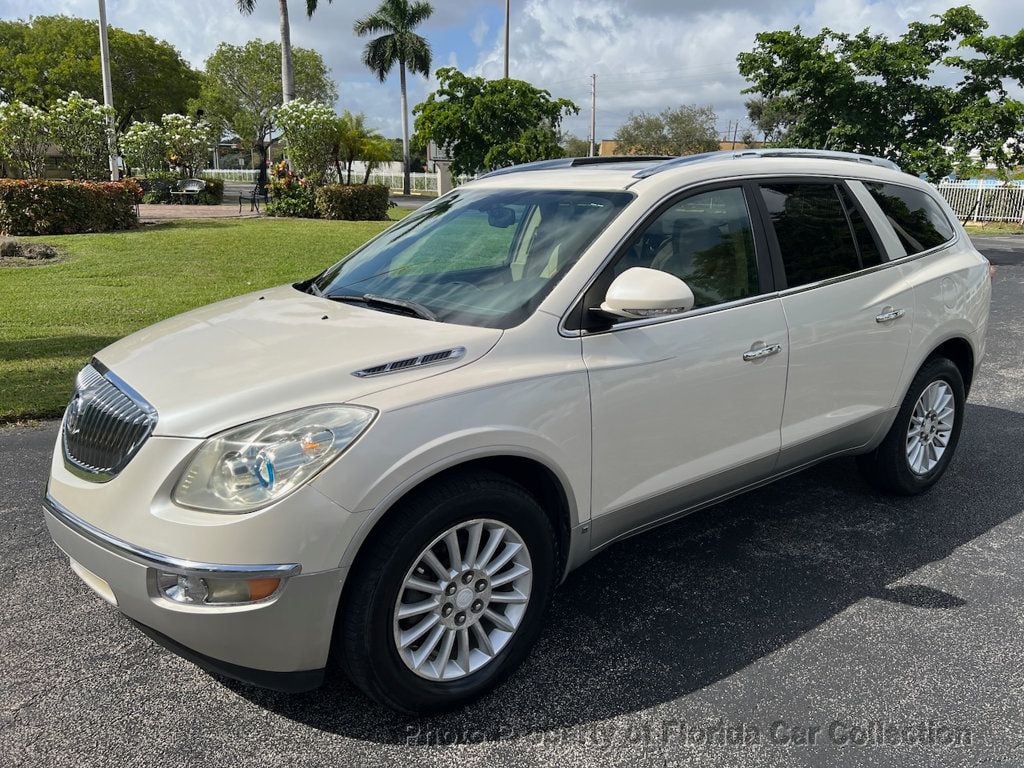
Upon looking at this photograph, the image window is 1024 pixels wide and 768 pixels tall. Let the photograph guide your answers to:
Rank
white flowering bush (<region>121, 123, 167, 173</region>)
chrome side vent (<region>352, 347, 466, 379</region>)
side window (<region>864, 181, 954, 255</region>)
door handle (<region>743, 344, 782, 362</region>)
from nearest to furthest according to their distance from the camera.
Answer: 1. chrome side vent (<region>352, 347, 466, 379</region>)
2. door handle (<region>743, 344, 782, 362</region>)
3. side window (<region>864, 181, 954, 255</region>)
4. white flowering bush (<region>121, 123, 167, 173</region>)

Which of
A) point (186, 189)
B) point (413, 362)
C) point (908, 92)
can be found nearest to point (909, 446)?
point (413, 362)

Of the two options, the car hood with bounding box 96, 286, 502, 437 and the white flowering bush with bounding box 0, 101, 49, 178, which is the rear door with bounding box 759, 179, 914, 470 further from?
the white flowering bush with bounding box 0, 101, 49, 178

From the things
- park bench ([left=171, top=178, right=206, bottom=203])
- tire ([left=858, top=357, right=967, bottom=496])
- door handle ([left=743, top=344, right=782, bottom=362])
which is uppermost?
park bench ([left=171, top=178, right=206, bottom=203])

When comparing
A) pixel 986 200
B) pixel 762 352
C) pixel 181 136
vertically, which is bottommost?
pixel 762 352

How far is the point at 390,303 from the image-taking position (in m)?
3.16

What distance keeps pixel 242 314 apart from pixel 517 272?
1.14 metres

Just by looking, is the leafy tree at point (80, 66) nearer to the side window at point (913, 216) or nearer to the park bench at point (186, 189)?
the park bench at point (186, 189)

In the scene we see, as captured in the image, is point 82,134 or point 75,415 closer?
point 75,415

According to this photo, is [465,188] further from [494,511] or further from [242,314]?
[494,511]

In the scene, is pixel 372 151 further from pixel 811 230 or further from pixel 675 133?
pixel 811 230

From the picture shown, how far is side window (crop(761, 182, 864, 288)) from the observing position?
3.61 metres

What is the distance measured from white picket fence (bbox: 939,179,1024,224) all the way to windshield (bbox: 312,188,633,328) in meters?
31.3

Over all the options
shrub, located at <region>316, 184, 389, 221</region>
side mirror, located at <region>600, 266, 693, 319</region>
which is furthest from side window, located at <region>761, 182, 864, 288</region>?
shrub, located at <region>316, 184, 389, 221</region>

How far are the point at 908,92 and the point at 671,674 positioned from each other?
18659mm
